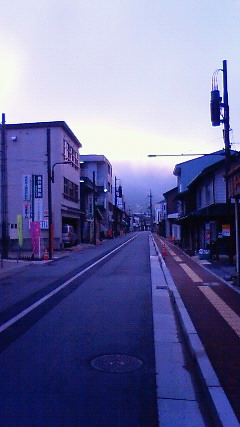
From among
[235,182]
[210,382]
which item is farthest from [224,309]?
[210,382]

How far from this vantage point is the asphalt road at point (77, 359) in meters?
5.14

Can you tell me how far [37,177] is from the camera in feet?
110

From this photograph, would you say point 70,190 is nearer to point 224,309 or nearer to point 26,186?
point 26,186

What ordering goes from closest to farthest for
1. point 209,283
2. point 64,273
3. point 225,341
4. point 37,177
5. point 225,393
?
1. point 225,393
2. point 225,341
3. point 209,283
4. point 64,273
5. point 37,177

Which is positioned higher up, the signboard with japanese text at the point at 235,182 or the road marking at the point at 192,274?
the signboard with japanese text at the point at 235,182

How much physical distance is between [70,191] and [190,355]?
1542 inches

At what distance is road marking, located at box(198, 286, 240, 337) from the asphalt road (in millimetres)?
1740

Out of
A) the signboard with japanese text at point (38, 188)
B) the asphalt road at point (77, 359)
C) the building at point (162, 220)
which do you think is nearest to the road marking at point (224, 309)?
the asphalt road at point (77, 359)

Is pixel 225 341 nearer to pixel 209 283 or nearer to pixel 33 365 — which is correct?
pixel 33 365

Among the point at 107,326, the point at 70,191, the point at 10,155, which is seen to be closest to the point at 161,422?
the point at 107,326

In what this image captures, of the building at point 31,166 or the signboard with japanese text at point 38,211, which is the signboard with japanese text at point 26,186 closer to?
the signboard with japanese text at point 38,211

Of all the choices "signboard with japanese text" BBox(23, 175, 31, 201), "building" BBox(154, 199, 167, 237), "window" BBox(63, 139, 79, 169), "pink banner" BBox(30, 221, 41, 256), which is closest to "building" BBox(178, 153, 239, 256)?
"pink banner" BBox(30, 221, 41, 256)

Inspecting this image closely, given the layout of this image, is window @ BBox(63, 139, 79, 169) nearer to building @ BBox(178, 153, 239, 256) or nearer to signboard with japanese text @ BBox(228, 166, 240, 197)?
building @ BBox(178, 153, 239, 256)

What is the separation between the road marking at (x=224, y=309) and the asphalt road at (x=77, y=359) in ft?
5.71
